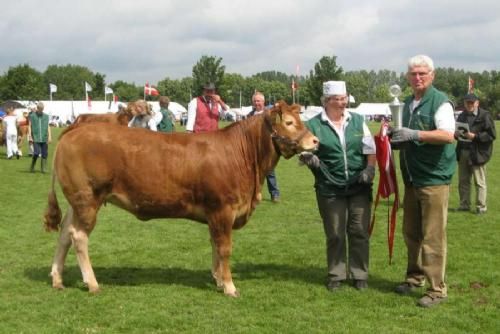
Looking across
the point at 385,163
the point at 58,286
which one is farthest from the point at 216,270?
the point at 385,163

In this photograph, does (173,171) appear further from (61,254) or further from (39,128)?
(39,128)

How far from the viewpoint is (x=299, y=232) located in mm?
10219

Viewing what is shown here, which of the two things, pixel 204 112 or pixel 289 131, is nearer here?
pixel 289 131

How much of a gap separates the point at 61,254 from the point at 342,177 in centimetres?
356

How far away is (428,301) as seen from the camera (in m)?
6.19

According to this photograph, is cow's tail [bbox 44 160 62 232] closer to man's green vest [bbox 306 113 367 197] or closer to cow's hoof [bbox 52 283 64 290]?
cow's hoof [bbox 52 283 64 290]

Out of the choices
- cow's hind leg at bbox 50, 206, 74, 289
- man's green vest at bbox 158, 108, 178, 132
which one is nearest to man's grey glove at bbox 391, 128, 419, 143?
cow's hind leg at bbox 50, 206, 74, 289

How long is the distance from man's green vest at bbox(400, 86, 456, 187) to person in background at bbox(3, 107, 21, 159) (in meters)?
21.8

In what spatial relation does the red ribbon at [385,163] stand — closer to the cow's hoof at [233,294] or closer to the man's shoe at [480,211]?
the cow's hoof at [233,294]

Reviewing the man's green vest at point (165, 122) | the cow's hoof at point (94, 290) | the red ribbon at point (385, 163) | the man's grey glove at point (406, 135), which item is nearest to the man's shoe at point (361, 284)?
the red ribbon at point (385, 163)

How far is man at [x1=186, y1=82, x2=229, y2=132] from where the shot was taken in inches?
426

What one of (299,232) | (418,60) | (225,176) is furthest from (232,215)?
(299,232)

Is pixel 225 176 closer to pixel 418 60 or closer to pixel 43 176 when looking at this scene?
pixel 418 60

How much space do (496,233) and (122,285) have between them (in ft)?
21.5
